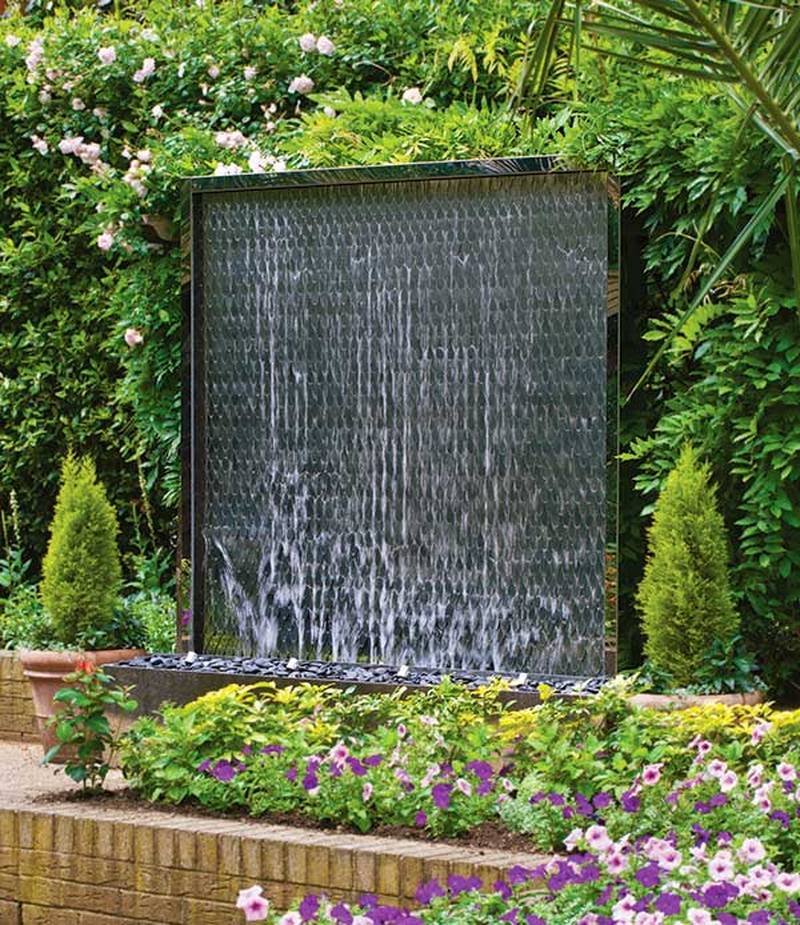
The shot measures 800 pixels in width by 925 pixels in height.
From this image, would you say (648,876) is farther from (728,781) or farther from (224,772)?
(224,772)

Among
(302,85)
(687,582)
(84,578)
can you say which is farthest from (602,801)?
(302,85)

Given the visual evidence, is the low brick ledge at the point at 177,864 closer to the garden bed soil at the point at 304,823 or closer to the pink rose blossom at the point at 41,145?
the garden bed soil at the point at 304,823

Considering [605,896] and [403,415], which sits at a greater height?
[403,415]

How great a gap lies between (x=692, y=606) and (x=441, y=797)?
206cm

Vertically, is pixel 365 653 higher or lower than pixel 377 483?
lower

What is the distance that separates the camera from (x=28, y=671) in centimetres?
746

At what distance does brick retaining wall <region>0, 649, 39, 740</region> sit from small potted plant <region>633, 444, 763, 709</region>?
287 cm

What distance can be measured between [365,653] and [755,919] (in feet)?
13.2

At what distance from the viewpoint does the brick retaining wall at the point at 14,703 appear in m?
7.95

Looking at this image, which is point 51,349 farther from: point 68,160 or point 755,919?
point 755,919

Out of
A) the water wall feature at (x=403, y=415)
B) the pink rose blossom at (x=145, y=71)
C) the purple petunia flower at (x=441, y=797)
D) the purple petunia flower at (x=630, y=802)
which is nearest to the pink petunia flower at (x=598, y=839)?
the purple petunia flower at (x=630, y=802)

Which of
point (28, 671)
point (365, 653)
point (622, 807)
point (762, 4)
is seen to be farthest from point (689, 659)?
point (762, 4)

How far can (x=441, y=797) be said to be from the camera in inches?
186

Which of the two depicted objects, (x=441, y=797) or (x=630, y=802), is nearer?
(x=630, y=802)
